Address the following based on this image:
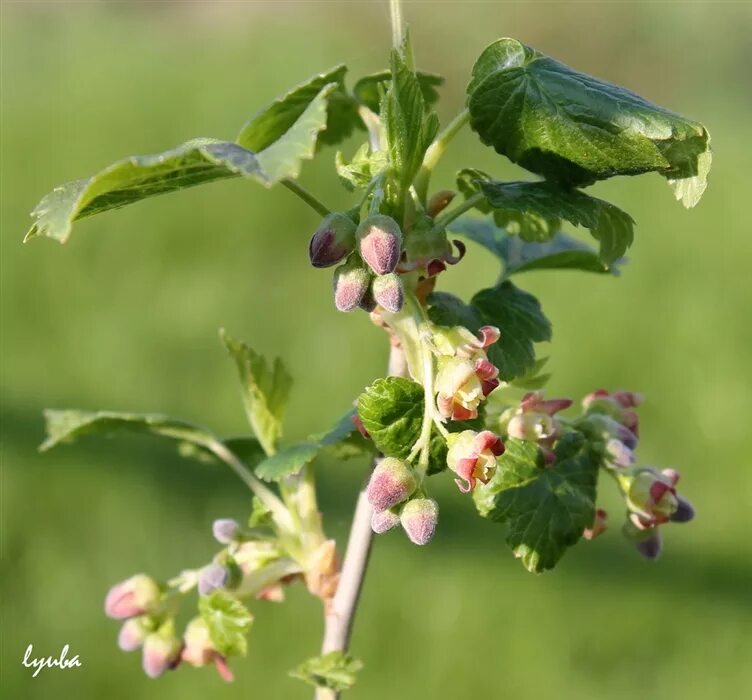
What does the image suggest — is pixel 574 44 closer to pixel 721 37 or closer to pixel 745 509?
pixel 721 37

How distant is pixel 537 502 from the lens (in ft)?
2.80

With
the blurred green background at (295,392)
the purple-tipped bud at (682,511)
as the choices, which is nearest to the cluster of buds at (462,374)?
the purple-tipped bud at (682,511)

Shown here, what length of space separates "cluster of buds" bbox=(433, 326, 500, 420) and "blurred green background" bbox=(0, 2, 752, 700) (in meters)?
1.55

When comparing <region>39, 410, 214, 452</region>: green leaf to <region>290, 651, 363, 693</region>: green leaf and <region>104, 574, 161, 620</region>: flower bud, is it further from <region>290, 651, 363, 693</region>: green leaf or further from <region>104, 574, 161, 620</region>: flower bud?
<region>290, 651, 363, 693</region>: green leaf

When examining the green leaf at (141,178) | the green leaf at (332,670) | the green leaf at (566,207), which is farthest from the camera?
the green leaf at (332,670)

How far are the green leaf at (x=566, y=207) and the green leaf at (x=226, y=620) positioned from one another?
15.2 inches

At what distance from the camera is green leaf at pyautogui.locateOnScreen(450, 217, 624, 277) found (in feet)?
3.39

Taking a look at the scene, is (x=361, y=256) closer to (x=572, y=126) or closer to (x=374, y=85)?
(x=572, y=126)

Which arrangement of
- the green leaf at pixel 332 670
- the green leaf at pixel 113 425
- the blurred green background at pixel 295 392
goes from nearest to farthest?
the green leaf at pixel 332 670
the green leaf at pixel 113 425
the blurred green background at pixel 295 392

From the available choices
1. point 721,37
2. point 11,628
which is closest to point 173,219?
point 11,628

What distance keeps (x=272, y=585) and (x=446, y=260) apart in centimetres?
36

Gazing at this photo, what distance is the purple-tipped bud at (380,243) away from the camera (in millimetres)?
659

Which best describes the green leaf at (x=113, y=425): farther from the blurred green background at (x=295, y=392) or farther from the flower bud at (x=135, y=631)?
the blurred green background at (x=295, y=392)

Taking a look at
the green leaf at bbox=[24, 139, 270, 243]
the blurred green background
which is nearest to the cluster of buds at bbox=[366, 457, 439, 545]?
the green leaf at bbox=[24, 139, 270, 243]
